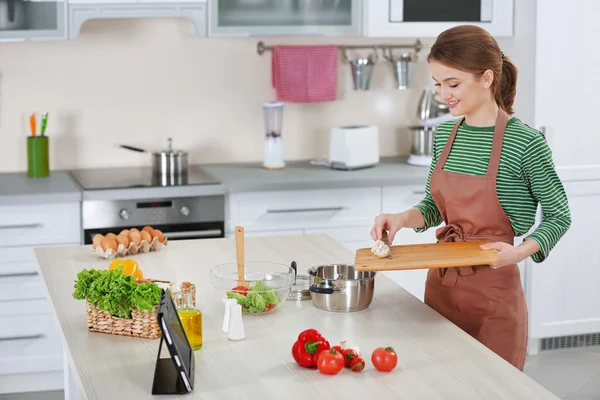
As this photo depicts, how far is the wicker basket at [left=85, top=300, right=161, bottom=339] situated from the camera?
232cm

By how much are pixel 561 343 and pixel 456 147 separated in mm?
2326

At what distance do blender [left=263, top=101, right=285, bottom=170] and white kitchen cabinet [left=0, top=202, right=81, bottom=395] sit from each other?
3.18 feet

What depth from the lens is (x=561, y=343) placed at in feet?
15.8

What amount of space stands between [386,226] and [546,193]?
0.46m

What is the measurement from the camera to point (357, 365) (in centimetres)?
209

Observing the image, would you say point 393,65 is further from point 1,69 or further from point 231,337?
point 231,337

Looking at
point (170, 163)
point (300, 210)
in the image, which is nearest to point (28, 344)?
point (170, 163)

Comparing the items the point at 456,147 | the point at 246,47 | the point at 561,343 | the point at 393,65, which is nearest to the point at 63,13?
the point at 246,47

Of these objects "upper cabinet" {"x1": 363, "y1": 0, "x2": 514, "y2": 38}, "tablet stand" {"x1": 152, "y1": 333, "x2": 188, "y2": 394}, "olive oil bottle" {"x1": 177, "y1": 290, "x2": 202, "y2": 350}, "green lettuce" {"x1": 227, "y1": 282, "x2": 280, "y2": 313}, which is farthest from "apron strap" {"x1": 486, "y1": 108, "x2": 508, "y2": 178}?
"upper cabinet" {"x1": 363, "y1": 0, "x2": 514, "y2": 38}

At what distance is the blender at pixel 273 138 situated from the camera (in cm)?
458

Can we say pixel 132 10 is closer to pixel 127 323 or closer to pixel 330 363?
pixel 127 323

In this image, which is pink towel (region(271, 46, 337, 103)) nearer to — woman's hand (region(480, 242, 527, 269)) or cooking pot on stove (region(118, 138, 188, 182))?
cooking pot on stove (region(118, 138, 188, 182))

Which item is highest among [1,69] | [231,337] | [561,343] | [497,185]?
[1,69]

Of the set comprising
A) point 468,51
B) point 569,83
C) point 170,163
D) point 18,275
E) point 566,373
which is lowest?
point 566,373
